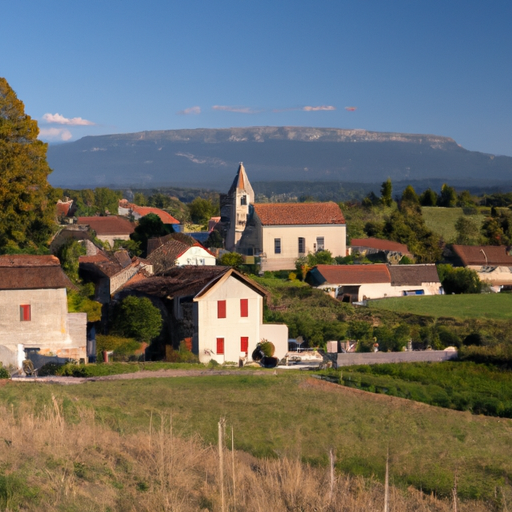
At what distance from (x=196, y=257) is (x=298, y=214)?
11.0 metres

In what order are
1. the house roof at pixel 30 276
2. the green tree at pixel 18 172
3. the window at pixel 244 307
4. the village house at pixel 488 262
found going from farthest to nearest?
the village house at pixel 488 262 < the green tree at pixel 18 172 < the window at pixel 244 307 < the house roof at pixel 30 276

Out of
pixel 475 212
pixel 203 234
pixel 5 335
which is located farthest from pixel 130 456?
pixel 475 212

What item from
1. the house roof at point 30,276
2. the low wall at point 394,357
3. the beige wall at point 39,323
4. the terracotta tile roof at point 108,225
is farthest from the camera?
the terracotta tile roof at point 108,225

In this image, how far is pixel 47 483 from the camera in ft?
41.6

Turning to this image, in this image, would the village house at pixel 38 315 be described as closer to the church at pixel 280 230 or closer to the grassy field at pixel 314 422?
the grassy field at pixel 314 422

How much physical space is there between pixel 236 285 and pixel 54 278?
6.95 m

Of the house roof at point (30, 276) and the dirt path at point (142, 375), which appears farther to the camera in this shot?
the house roof at point (30, 276)

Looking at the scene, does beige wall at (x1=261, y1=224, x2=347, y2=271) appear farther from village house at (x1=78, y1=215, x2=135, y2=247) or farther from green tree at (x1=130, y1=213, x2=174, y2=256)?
village house at (x1=78, y1=215, x2=135, y2=247)

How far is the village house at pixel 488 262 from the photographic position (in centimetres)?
5338

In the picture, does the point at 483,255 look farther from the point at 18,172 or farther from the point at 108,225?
the point at 18,172

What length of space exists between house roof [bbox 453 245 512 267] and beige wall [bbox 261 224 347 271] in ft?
27.3

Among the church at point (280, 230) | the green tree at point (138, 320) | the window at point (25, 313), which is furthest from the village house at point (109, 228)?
the window at point (25, 313)

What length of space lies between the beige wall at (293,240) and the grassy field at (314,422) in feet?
92.1

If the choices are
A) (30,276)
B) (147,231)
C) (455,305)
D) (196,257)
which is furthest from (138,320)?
(147,231)
